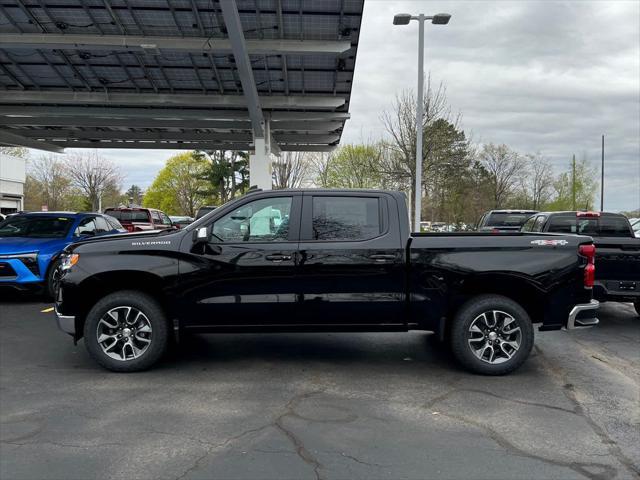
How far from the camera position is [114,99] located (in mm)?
20375

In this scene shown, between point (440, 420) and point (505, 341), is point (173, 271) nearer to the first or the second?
point (440, 420)

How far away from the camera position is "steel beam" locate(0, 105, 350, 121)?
22.4 m

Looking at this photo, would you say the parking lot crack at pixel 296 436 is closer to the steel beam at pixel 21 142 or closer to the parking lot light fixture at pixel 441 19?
the parking lot light fixture at pixel 441 19

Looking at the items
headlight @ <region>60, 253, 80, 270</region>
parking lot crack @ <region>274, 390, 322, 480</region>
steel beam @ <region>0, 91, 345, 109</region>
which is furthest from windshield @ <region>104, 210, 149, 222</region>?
parking lot crack @ <region>274, 390, 322, 480</region>

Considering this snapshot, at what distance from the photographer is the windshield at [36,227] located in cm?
1022

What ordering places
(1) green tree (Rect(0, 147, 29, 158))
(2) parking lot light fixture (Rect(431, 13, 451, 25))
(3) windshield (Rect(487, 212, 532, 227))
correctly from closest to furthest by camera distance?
(2) parking lot light fixture (Rect(431, 13, 451, 25)) < (3) windshield (Rect(487, 212, 532, 227)) < (1) green tree (Rect(0, 147, 29, 158))

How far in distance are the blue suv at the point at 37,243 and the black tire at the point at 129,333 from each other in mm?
3135

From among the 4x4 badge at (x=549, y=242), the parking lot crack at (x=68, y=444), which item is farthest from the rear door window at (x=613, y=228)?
the parking lot crack at (x=68, y=444)

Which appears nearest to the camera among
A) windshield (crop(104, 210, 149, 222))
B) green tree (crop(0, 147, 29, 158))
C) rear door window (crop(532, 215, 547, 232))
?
rear door window (crop(532, 215, 547, 232))

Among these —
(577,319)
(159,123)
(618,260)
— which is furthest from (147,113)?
(577,319)

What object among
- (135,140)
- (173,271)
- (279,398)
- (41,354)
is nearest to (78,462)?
(279,398)

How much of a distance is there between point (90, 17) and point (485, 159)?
1466 inches

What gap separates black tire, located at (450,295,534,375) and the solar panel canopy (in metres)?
10.2

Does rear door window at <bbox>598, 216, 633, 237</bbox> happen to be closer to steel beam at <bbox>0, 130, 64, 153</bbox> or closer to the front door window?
the front door window
